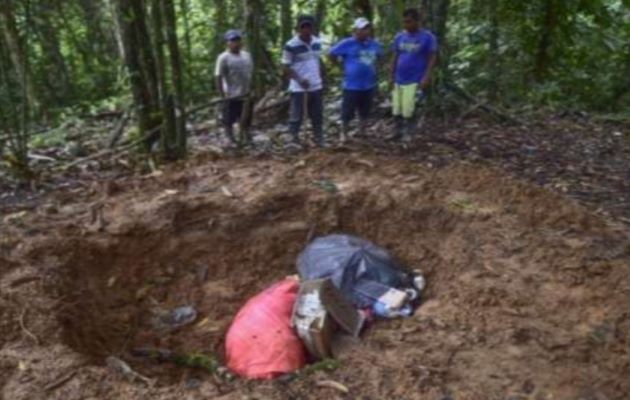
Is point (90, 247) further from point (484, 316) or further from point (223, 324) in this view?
point (484, 316)

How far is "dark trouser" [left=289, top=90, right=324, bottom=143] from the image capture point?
7.77 meters

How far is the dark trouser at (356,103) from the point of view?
310 inches

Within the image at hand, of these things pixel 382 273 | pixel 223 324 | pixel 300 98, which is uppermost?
pixel 300 98

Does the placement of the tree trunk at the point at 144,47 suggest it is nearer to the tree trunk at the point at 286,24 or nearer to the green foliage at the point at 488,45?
the green foliage at the point at 488,45

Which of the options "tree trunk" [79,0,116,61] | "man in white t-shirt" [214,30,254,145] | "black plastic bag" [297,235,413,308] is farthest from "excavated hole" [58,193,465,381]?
"tree trunk" [79,0,116,61]

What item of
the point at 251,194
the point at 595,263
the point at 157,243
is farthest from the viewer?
the point at 251,194

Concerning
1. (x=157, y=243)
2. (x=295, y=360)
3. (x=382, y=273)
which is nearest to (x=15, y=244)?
(x=157, y=243)

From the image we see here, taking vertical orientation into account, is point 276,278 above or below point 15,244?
below

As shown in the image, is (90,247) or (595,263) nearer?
(595,263)

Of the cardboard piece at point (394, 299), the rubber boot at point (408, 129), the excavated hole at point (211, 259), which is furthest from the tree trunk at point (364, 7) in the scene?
the cardboard piece at point (394, 299)

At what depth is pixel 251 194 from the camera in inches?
236

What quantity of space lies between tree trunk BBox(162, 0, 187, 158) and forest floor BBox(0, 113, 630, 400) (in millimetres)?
467

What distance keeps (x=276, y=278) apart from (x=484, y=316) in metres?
2.00

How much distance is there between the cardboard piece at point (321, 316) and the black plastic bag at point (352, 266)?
275mm
